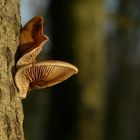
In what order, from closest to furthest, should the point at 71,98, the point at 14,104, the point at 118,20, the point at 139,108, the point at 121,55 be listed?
the point at 14,104, the point at 71,98, the point at 118,20, the point at 121,55, the point at 139,108

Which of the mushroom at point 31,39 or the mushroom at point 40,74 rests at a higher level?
the mushroom at point 31,39

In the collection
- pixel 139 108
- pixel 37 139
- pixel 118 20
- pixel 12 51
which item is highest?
pixel 12 51

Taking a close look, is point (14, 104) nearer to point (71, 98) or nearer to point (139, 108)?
point (71, 98)

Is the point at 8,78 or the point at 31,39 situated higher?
the point at 31,39

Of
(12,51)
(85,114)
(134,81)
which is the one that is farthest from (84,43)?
(134,81)
